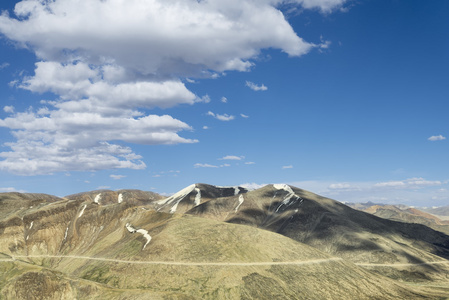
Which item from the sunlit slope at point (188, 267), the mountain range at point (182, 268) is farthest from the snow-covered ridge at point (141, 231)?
the mountain range at point (182, 268)

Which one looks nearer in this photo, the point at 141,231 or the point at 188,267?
the point at 188,267

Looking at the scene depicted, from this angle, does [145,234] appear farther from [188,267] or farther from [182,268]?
→ [188,267]

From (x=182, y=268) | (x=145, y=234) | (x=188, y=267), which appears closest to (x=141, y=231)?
(x=145, y=234)

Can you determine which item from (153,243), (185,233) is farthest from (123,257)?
(185,233)

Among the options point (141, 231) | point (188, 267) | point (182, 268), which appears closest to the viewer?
point (182, 268)

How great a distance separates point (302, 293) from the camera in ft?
383

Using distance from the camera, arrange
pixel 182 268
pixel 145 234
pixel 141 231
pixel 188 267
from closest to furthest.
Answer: pixel 182 268
pixel 188 267
pixel 145 234
pixel 141 231

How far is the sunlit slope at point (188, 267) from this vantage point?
348 ft

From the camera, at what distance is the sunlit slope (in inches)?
4171

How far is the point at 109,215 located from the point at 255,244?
9313 centimetres

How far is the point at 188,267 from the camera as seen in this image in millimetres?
123000

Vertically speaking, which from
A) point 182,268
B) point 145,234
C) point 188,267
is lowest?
point 182,268

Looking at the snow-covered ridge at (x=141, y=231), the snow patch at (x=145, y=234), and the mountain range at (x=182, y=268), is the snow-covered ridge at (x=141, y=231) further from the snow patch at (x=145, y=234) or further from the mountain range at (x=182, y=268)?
the mountain range at (x=182, y=268)

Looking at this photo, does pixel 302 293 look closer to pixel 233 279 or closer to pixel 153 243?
pixel 233 279
